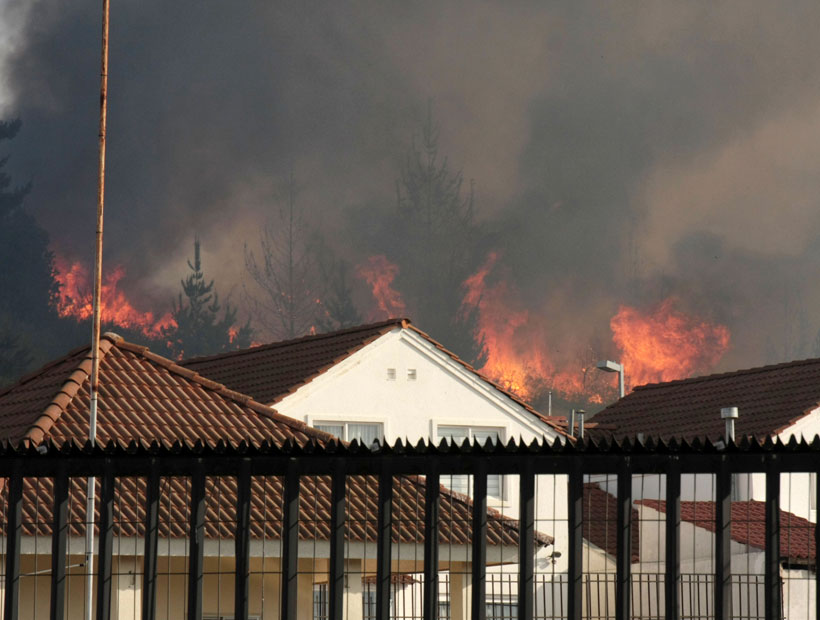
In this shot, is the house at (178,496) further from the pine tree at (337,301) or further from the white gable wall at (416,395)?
the pine tree at (337,301)

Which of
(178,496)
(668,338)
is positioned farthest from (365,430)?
(668,338)

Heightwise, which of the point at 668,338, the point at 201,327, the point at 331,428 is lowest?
the point at 331,428

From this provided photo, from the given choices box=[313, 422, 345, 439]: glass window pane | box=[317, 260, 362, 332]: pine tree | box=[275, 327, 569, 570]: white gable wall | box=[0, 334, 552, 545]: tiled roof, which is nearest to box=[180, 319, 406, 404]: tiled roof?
box=[275, 327, 569, 570]: white gable wall

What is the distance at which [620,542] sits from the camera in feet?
35.0

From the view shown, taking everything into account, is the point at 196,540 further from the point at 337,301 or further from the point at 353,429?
the point at 337,301

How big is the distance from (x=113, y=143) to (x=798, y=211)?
209ft

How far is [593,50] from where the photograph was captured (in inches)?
5384

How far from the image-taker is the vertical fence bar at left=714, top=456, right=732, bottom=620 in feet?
34.6

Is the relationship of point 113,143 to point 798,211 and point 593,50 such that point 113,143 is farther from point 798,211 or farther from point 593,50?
point 798,211

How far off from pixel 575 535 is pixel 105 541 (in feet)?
11.6

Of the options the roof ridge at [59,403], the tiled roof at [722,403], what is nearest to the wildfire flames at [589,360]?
the tiled roof at [722,403]

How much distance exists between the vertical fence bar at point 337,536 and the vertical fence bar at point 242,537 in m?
0.64

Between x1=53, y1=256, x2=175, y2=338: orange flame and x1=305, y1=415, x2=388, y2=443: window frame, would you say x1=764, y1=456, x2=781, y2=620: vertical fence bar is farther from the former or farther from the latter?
x1=53, y1=256, x2=175, y2=338: orange flame

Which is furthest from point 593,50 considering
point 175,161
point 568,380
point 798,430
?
point 798,430
